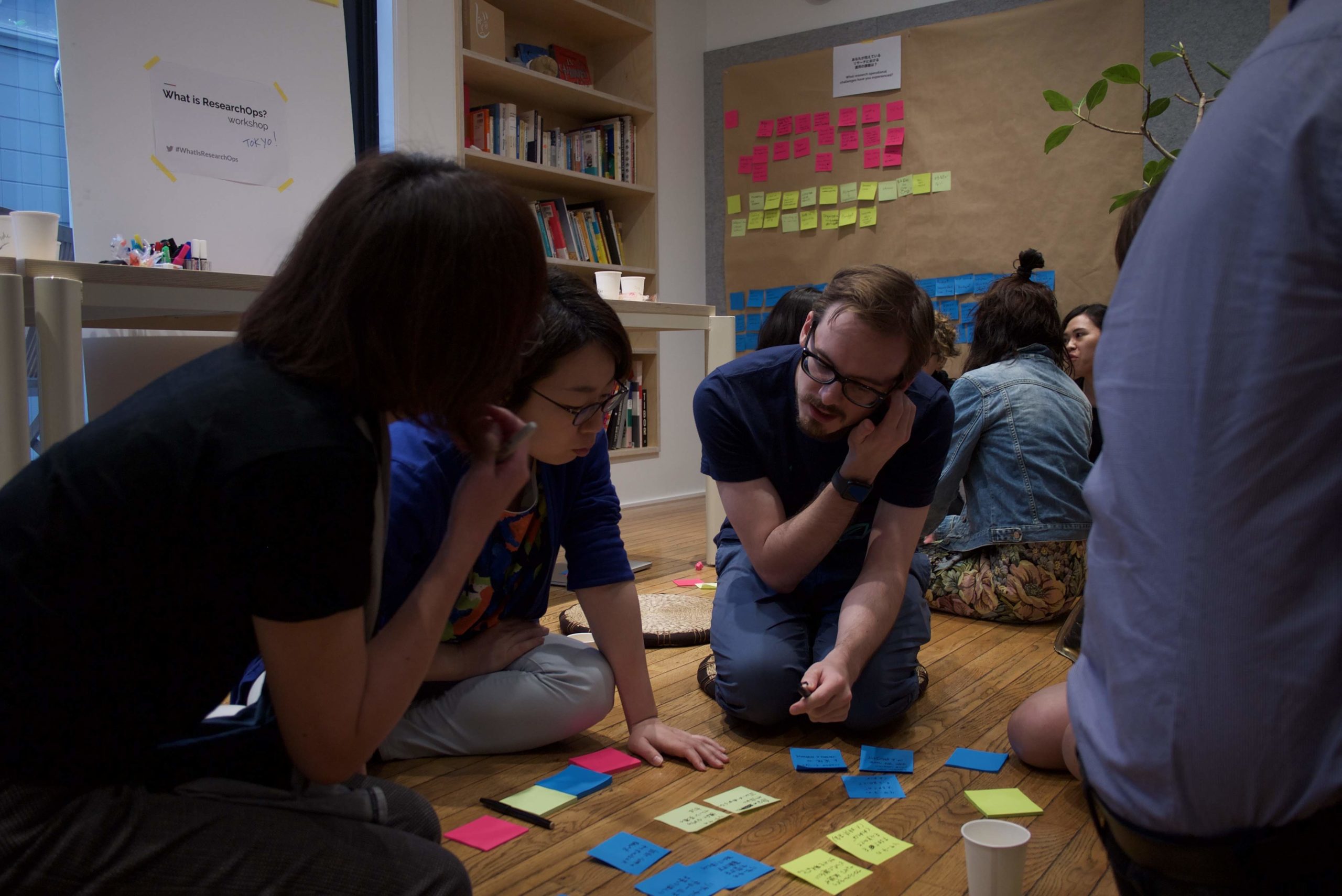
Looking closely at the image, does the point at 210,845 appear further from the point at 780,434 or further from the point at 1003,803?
the point at 780,434

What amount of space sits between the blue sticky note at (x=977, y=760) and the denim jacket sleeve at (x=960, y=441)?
0.89 meters

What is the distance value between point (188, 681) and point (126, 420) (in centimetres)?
22

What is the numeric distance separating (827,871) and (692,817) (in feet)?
0.74

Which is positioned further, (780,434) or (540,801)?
(780,434)

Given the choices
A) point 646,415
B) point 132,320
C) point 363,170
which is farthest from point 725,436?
point 646,415

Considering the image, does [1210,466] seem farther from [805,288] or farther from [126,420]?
[805,288]

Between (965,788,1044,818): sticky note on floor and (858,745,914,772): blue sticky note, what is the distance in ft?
0.42

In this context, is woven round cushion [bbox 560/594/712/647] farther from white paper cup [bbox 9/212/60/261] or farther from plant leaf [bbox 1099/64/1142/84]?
plant leaf [bbox 1099/64/1142/84]

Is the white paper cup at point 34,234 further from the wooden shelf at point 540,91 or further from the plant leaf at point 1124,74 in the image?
the plant leaf at point 1124,74

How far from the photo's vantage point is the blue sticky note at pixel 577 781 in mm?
1530

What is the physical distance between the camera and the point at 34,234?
1.80 metres

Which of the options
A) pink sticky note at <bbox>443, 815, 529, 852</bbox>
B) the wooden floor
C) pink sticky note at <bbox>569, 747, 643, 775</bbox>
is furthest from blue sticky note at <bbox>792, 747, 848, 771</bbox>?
pink sticky note at <bbox>443, 815, 529, 852</bbox>

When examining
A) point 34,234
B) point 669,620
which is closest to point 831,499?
point 669,620

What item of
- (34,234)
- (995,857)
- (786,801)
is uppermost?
(34,234)
